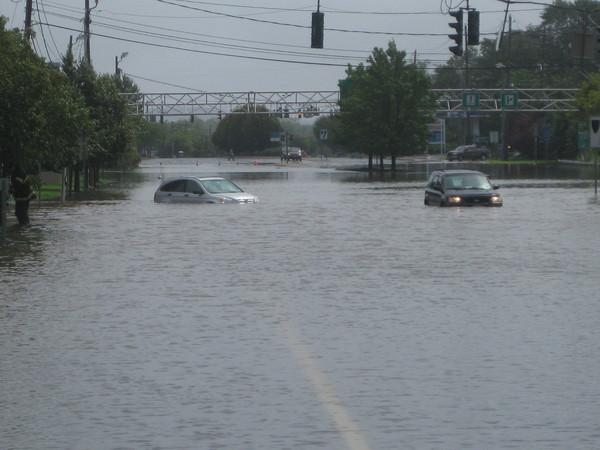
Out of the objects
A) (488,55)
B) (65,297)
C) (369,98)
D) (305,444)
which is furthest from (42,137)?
(488,55)

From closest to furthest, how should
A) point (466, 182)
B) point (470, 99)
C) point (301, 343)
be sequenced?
point (301, 343) → point (466, 182) → point (470, 99)

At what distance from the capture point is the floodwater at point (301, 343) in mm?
9250

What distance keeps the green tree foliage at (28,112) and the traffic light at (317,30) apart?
9314 mm

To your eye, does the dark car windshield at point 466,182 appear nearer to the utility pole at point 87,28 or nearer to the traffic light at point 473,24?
the traffic light at point 473,24

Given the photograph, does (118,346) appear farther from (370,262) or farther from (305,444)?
(370,262)

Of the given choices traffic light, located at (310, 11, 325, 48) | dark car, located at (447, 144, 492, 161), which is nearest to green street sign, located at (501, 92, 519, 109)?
dark car, located at (447, 144, 492, 161)

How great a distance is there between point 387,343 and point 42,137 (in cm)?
2280

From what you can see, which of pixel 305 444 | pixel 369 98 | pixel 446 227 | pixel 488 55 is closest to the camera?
pixel 305 444

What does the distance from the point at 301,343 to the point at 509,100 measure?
373 feet

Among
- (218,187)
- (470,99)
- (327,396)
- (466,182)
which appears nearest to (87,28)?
(218,187)

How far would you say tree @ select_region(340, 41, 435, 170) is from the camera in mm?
104938

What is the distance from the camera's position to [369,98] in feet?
Result: 348

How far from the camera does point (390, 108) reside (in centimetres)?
10569

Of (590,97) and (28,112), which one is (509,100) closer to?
(590,97)
